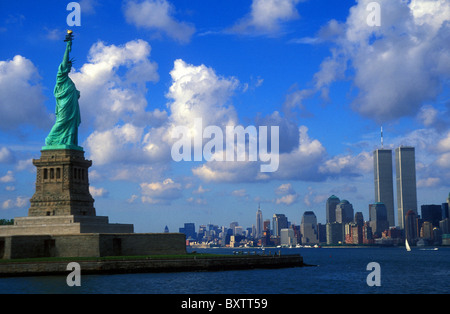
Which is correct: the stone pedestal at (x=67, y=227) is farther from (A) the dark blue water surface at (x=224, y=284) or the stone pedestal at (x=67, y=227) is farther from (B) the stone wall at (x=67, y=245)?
(A) the dark blue water surface at (x=224, y=284)

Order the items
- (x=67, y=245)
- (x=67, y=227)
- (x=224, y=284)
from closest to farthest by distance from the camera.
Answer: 1. (x=224, y=284)
2. (x=67, y=245)
3. (x=67, y=227)

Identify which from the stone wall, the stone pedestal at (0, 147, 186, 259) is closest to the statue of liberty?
the stone pedestal at (0, 147, 186, 259)

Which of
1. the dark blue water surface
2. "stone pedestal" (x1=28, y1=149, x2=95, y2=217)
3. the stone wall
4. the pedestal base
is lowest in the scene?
the dark blue water surface

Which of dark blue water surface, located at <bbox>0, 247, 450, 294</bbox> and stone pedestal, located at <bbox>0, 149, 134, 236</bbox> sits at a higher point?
stone pedestal, located at <bbox>0, 149, 134, 236</bbox>

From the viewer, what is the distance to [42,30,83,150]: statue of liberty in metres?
88.8

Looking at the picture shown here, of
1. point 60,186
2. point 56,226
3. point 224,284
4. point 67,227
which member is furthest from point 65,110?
point 224,284

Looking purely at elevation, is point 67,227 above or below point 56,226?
below

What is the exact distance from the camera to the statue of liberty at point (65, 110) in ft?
291

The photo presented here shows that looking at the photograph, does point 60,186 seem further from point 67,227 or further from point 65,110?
point 65,110

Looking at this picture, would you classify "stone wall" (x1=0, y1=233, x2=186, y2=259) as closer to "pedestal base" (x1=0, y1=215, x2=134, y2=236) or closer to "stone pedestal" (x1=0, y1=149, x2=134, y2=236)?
"pedestal base" (x1=0, y1=215, x2=134, y2=236)

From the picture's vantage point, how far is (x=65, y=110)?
89750mm

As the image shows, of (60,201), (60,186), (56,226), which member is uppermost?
(60,186)
